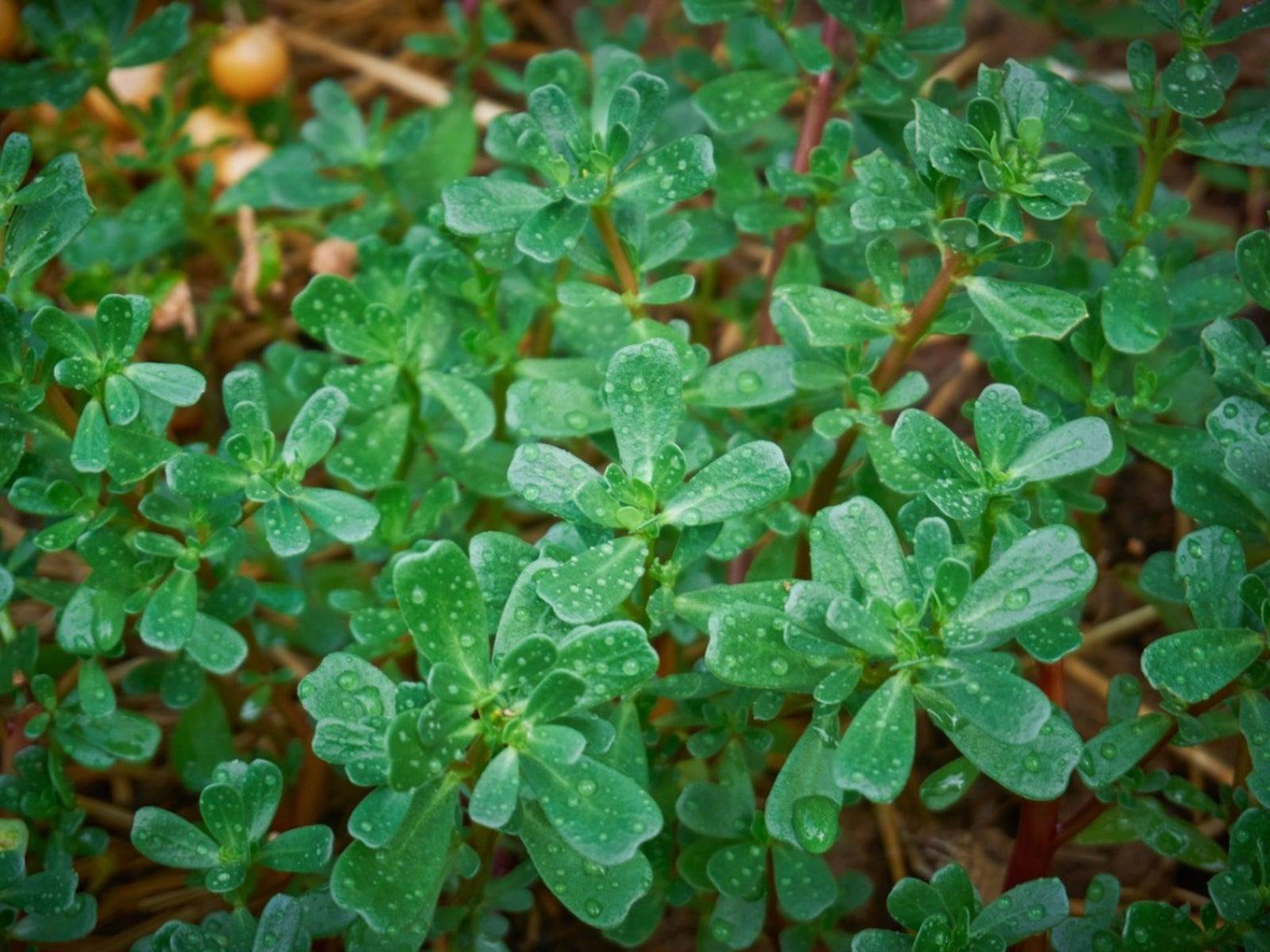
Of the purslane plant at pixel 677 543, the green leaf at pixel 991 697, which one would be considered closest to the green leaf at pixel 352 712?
the purslane plant at pixel 677 543

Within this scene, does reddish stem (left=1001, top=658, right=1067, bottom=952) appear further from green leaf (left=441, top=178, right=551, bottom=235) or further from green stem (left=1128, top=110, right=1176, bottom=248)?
green leaf (left=441, top=178, right=551, bottom=235)

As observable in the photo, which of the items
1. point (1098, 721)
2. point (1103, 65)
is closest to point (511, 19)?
point (1103, 65)

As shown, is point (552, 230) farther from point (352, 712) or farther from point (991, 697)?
point (991, 697)

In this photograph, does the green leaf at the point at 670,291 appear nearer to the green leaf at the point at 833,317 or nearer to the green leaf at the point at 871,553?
the green leaf at the point at 833,317

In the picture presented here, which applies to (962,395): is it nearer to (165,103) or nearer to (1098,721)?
(1098,721)

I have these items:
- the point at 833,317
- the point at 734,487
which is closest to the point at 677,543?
the point at 734,487
